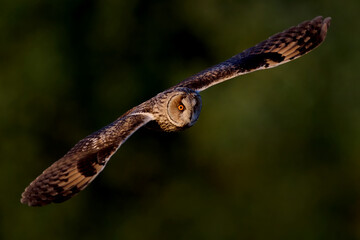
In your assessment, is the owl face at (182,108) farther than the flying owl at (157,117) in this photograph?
Yes

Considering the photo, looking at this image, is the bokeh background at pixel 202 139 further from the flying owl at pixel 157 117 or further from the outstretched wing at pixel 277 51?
the flying owl at pixel 157 117

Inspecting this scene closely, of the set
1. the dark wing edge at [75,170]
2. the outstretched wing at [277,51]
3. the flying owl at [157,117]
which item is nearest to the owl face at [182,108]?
the flying owl at [157,117]

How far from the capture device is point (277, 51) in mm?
8992

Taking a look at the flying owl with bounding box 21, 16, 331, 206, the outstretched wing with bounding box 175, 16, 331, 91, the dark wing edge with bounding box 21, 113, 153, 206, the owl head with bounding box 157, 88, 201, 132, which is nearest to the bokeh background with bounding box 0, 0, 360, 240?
the outstretched wing with bounding box 175, 16, 331, 91

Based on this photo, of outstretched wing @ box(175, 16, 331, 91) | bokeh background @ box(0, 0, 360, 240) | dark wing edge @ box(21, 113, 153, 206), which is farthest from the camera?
bokeh background @ box(0, 0, 360, 240)

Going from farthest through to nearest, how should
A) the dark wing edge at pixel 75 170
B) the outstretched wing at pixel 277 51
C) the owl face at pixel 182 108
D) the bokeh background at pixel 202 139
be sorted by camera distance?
the bokeh background at pixel 202 139 → the outstretched wing at pixel 277 51 → the owl face at pixel 182 108 → the dark wing edge at pixel 75 170

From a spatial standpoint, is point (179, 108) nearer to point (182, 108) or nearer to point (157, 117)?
point (182, 108)

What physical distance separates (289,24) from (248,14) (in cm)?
240

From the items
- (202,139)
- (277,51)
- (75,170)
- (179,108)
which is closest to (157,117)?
(179,108)

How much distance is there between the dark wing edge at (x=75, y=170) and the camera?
6.82 metres

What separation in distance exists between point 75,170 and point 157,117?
140 cm

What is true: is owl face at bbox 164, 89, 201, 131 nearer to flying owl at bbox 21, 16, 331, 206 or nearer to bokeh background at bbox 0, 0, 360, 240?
flying owl at bbox 21, 16, 331, 206

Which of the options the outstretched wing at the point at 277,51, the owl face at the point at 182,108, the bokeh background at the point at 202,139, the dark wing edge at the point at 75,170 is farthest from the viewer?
the bokeh background at the point at 202,139

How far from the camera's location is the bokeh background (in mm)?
17688
